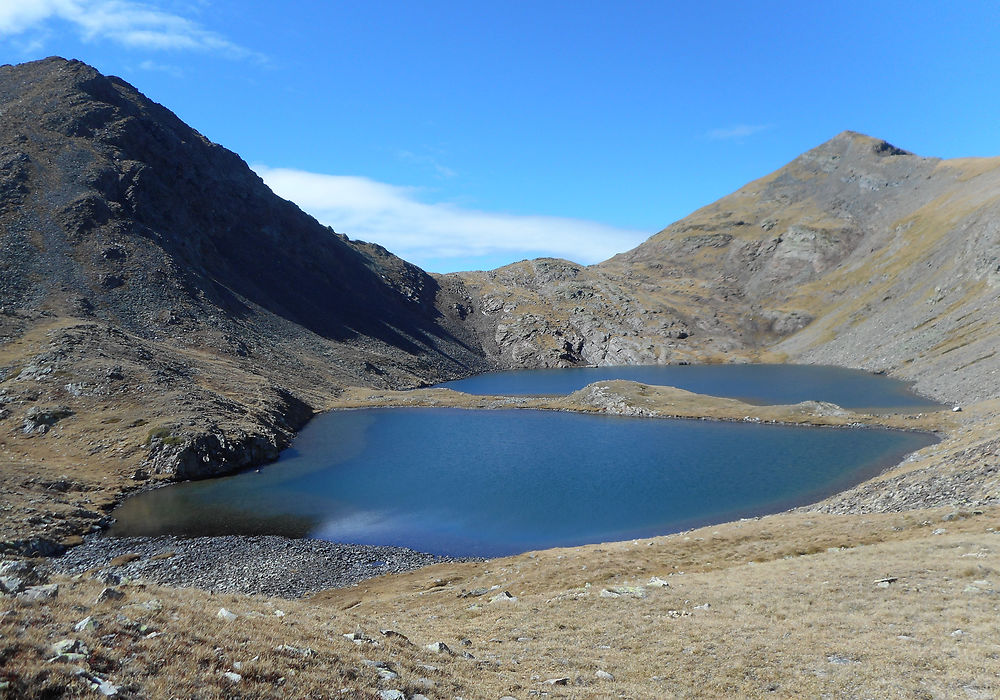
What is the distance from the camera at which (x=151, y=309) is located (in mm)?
Answer: 108500

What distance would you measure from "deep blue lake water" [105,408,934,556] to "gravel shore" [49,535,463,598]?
7.60ft

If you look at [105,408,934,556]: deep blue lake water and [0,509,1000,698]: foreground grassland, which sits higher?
[0,509,1000,698]: foreground grassland

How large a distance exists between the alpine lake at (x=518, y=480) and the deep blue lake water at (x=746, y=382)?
6549mm

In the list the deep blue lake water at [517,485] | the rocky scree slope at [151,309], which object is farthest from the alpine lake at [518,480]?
the rocky scree slope at [151,309]

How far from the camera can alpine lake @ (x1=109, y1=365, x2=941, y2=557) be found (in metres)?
46.9

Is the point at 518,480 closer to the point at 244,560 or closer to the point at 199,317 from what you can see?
the point at 244,560

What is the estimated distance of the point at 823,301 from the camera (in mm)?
193125

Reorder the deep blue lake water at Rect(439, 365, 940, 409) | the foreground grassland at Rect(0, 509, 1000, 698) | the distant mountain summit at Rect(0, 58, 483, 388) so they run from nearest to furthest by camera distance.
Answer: the foreground grassland at Rect(0, 509, 1000, 698) → the deep blue lake water at Rect(439, 365, 940, 409) → the distant mountain summit at Rect(0, 58, 483, 388)

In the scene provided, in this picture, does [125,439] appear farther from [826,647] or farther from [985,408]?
[985,408]

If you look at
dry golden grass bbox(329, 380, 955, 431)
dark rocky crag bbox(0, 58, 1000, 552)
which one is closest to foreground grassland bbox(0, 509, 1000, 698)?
dark rocky crag bbox(0, 58, 1000, 552)

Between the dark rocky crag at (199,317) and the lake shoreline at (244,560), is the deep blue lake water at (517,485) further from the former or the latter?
the dark rocky crag at (199,317)

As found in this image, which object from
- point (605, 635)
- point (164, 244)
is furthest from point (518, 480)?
point (164, 244)

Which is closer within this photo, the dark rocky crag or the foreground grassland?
the foreground grassland

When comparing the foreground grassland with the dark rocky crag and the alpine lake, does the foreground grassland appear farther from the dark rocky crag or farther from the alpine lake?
the dark rocky crag
